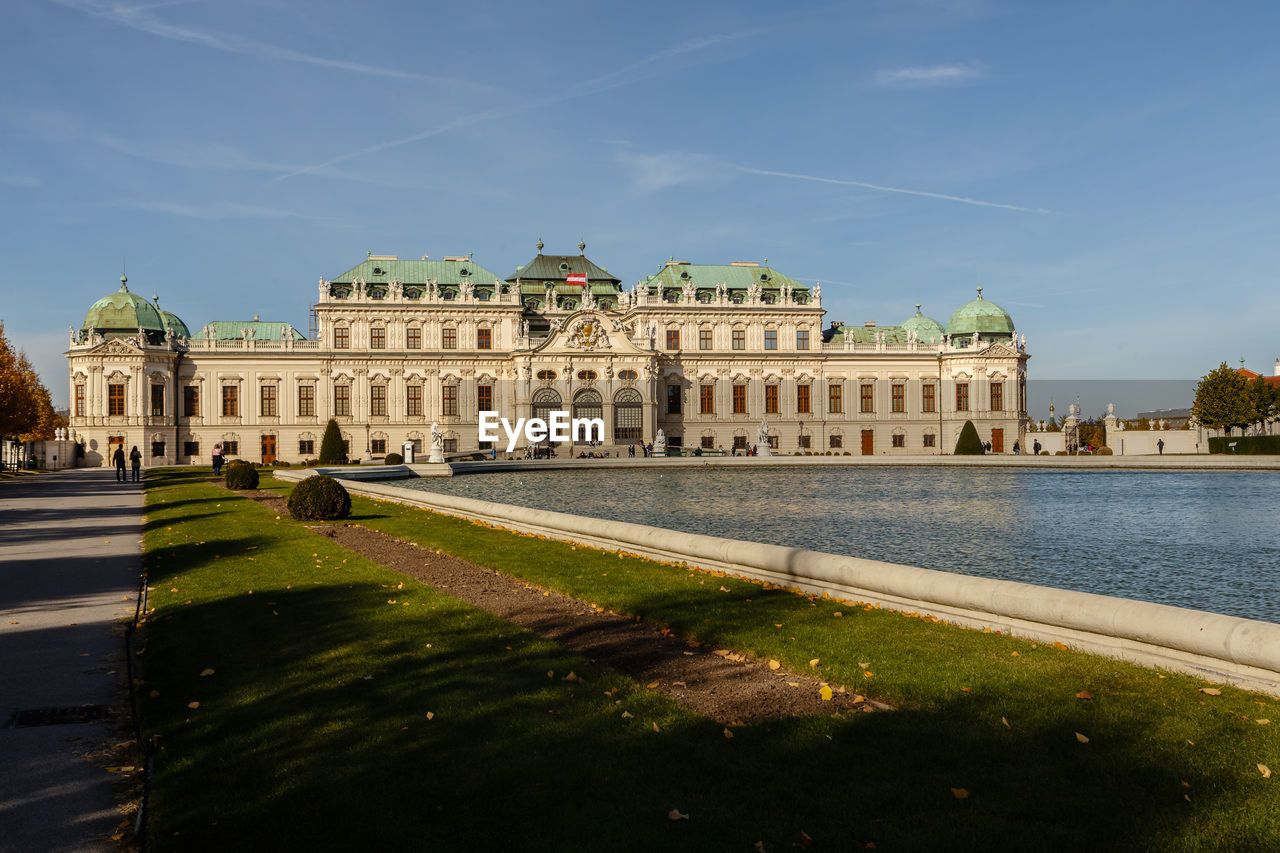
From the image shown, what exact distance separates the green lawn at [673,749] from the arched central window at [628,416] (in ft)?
225

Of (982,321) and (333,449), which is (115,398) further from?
(982,321)

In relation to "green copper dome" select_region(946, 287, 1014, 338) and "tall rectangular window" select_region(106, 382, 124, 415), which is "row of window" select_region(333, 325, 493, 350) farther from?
"green copper dome" select_region(946, 287, 1014, 338)

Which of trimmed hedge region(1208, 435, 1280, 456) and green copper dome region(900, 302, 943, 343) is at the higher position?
green copper dome region(900, 302, 943, 343)

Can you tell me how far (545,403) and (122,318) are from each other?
36530 mm

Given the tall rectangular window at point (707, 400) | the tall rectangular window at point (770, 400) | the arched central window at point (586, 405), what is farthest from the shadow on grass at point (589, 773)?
the tall rectangular window at point (770, 400)

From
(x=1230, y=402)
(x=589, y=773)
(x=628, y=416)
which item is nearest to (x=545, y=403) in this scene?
(x=628, y=416)

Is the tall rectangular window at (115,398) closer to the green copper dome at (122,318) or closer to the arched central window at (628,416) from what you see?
the green copper dome at (122,318)

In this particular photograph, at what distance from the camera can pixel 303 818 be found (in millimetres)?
5438

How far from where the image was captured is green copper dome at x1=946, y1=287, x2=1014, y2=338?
88.6 metres

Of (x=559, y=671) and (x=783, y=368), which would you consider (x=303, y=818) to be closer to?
(x=559, y=671)

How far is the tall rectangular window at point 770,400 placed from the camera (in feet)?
279

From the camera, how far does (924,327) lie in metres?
93.1

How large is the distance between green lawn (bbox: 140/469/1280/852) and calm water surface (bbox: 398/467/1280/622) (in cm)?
668

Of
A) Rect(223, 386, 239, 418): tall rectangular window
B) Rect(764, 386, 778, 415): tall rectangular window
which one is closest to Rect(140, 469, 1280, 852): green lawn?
Rect(223, 386, 239, 418): tall rectangular window
